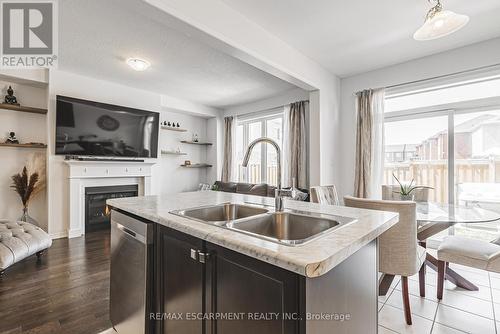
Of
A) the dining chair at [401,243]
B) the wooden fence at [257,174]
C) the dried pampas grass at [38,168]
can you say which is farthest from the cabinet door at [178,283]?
the wooden fence at [257,174]

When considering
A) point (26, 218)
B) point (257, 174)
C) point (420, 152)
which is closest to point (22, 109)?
point (26, 218)

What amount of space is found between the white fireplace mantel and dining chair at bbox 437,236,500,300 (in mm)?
4492

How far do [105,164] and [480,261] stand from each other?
16.0 feet

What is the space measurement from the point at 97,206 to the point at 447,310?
4.77m

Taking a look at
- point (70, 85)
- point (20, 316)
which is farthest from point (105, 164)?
point (20, 316)

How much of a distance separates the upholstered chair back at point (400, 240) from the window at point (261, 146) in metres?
3.33

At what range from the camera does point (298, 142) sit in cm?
437

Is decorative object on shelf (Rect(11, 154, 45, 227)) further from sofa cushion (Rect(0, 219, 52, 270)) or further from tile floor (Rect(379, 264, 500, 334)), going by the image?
tile floor (Rect(379, 264, 500, 334))

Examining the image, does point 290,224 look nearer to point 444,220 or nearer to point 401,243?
point 401,243

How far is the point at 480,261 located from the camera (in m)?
1.77

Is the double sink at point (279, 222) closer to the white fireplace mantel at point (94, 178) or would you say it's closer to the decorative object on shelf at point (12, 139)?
the white fireplace mantel at point (94, 178)

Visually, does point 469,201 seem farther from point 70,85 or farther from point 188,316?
point 70,85

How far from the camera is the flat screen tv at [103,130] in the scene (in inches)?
143

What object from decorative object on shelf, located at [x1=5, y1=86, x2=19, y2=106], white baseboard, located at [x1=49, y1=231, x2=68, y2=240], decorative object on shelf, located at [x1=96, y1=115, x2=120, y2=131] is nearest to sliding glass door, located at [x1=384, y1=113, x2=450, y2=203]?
decorative object on shelf, located at [x1=96, y1=115, x2=120, y2=131]
